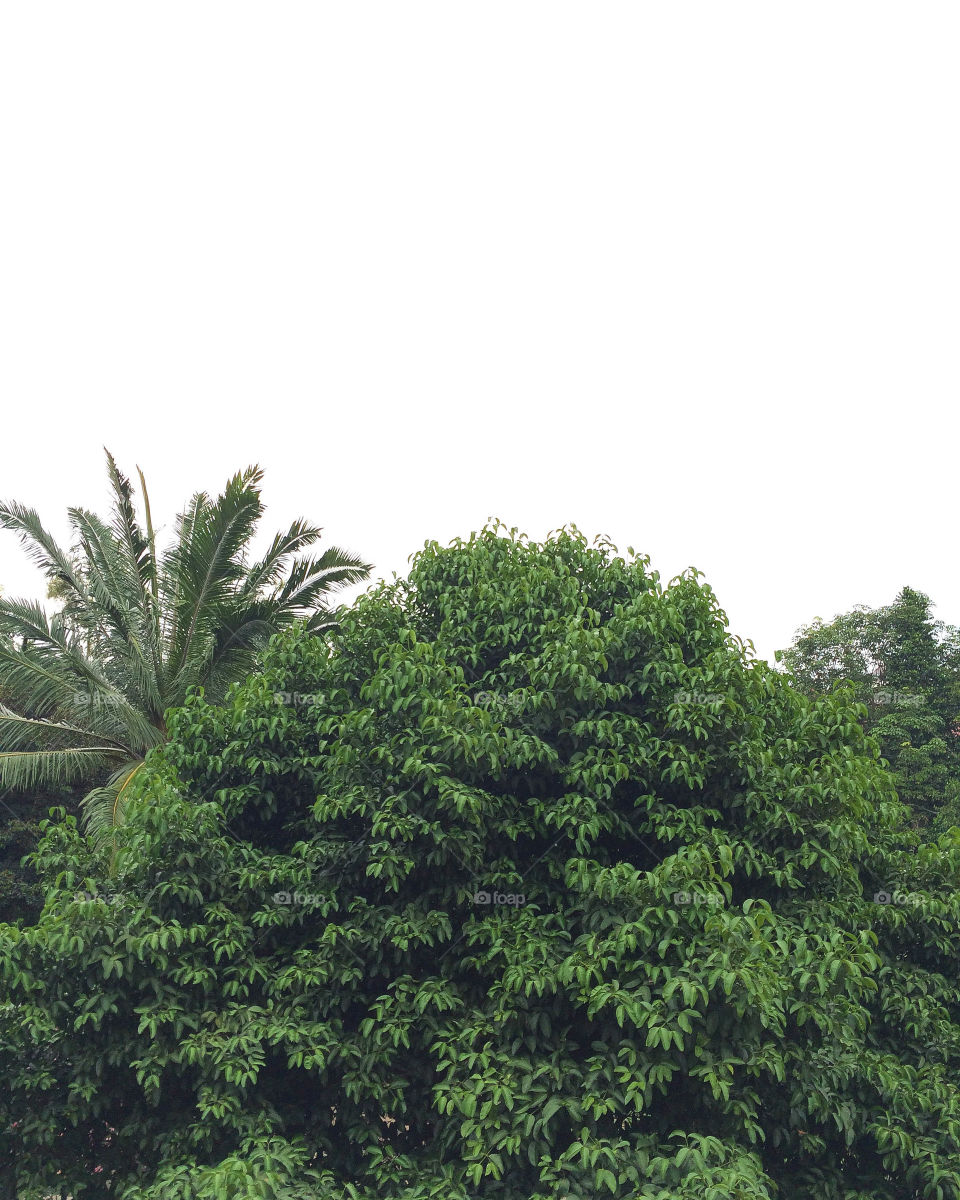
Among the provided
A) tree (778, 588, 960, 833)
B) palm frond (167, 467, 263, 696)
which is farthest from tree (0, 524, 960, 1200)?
tree (778, 588, 960, 833)

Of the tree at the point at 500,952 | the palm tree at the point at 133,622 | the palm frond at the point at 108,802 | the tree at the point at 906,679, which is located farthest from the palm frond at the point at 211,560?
the tree at the point at 906,679

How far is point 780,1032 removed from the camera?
6.69 metres

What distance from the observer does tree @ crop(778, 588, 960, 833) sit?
91.1ft

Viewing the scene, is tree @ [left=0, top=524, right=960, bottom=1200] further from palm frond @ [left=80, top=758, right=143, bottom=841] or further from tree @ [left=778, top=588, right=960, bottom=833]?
tree @ [left=778, top=588, right=960, bottom=833]

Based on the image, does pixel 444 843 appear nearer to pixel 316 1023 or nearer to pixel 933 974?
pixel 316 1023

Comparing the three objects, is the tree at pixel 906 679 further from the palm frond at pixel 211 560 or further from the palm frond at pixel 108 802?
the palm frond at pixel 108 802

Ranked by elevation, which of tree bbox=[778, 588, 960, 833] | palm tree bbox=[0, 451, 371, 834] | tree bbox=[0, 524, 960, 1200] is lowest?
tree bbox=[0, 524, 960, 1200]

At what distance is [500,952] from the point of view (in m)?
7.30

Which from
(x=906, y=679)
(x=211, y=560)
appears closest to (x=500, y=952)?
(x=211, y=560)

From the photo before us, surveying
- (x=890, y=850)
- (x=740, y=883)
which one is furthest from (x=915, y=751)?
(x=740, y=883)

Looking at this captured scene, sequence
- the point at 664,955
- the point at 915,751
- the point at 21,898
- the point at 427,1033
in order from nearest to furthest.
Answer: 1. the point at 664,955
2. the point at 427,1033
3. the point at 21,898
4. the point at 915,751

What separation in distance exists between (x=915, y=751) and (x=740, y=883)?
2233 cm

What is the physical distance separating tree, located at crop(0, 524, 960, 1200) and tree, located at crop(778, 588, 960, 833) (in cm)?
2027

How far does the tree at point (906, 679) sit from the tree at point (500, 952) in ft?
66.5
